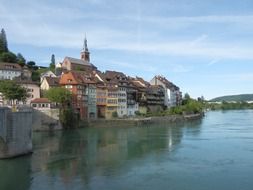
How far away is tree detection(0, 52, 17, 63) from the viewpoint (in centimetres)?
9359

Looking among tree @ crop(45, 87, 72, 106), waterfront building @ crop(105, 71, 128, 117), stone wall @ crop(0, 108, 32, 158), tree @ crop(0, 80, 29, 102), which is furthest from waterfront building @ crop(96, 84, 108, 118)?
stone wall @ crop(0, 108, 32, 158)

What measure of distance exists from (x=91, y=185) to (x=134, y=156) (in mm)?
11790

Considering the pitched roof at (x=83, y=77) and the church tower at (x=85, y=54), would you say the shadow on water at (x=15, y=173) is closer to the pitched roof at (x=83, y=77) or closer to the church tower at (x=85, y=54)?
the pitched roof at (x=83, y=77)

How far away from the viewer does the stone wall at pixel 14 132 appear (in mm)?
30214

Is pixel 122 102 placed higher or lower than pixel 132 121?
higher

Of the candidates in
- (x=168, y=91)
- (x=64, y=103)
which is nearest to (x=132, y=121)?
(x=64, y=103)

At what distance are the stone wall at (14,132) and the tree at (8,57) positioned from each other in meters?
63.4

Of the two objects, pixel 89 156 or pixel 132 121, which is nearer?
pixel 89 156

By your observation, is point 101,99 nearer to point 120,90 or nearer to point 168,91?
point 120,90

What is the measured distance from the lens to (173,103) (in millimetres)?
118812

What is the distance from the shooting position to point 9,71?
86188 mm

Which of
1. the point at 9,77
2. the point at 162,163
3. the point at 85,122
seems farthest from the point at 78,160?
the point at 9,77

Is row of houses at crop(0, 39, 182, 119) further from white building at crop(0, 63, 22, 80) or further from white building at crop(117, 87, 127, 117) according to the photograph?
white building at crop(0, 63, 22, 80)

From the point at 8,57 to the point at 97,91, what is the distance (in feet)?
91.9
